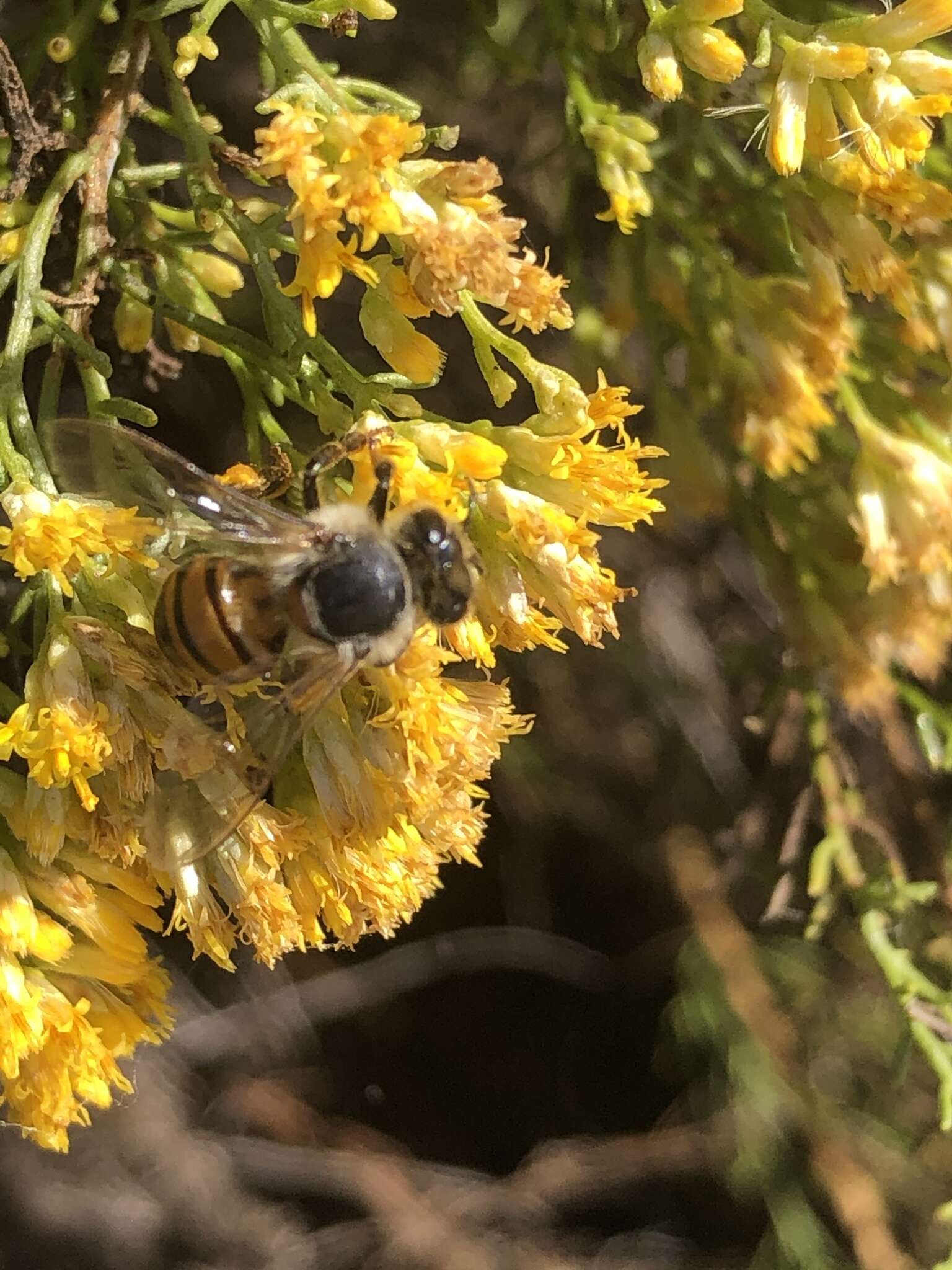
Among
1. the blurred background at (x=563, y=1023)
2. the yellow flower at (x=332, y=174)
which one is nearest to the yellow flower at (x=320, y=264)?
the yellow flower at (x=332, y=174)

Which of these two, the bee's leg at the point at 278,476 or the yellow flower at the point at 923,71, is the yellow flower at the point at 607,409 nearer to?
the bee's leg at the point at 278,476

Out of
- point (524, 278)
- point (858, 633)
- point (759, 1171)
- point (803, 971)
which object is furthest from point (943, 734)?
point (524, 278)

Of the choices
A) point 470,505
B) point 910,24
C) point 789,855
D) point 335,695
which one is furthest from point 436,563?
point 789,855

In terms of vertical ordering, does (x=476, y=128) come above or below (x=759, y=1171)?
above

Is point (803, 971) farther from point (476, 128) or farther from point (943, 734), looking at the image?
point (476, 128)

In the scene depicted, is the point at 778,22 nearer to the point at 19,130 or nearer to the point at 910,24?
the point at 910,24

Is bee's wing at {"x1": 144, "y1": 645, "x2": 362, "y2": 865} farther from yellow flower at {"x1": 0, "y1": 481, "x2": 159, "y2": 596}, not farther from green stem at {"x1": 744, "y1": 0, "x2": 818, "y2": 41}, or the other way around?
green stem at {"x1": 744, "y1": 0, "x2": 818, "y2": 41}

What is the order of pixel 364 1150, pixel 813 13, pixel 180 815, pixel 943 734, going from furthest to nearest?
pixel 364 1150 < pixel 943 734 < pixel 813 13 < pixel 180 815

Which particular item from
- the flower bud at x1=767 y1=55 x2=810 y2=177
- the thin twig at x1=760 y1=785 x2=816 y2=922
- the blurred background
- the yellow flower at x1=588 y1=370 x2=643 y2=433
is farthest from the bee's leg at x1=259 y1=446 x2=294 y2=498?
the thin twig at x1=760 y1=785 x2=816 y2=922

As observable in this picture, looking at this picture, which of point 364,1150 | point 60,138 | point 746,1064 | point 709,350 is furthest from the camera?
point 364,1150
